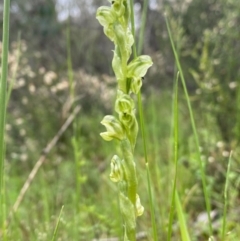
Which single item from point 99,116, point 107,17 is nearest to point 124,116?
point 107,17

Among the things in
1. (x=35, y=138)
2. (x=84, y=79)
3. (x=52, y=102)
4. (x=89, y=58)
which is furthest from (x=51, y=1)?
(x=35, y=138)

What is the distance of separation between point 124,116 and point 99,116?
12.2 feet

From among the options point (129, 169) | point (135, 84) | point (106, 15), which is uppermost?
point (106, 15)

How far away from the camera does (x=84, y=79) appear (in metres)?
4.52

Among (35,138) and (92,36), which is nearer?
(35,138)

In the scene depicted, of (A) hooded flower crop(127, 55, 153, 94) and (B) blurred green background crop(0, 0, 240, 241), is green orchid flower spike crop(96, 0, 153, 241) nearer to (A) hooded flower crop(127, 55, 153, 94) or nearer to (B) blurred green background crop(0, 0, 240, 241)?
(A) hooded flower crop(127, 55, 153, 94)

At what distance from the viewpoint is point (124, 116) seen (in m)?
0.58

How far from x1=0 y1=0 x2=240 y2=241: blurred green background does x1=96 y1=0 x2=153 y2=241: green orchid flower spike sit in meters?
0.41

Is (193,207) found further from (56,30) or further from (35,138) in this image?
(56,30)

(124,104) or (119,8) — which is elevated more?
(119,8)

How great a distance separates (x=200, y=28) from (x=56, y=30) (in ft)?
9.64

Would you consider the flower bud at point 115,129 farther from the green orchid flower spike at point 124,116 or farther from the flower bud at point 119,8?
the flower bud at point 119,8

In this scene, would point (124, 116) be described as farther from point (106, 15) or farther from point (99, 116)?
point (99, 116)

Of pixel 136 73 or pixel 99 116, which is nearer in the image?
pixel 136 73
